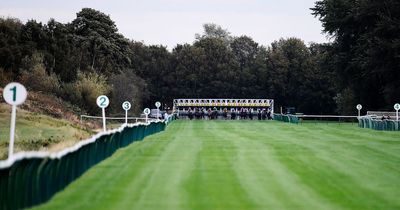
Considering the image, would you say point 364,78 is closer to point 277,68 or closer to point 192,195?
point 277,68

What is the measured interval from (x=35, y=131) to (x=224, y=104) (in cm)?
5849

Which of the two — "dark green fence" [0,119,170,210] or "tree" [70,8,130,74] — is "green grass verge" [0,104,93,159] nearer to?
"dark green fence" [0,119,170,210]

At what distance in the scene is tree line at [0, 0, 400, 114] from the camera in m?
71.1

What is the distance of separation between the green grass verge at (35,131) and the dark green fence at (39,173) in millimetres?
10680

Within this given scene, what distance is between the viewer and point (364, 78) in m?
76.6

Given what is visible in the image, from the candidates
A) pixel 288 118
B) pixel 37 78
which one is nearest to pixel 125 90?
pixel 288 118

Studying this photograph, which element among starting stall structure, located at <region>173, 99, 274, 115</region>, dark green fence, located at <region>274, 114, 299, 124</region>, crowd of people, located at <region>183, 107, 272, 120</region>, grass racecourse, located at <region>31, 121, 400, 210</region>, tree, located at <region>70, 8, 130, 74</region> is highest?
tree, located at <region>70, 8, 130, 74</region>

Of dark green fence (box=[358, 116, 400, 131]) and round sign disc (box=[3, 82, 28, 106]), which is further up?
round sign disc (box=[3, 82, 28, 106])

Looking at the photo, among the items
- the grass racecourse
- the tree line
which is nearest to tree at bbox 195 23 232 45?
the tree line

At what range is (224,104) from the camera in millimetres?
98375

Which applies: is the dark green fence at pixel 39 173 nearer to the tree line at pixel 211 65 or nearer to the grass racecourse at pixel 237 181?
the grass racecourse at pixel 237 181

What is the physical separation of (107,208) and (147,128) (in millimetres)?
27757

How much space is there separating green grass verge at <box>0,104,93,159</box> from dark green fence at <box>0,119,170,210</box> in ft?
35.0

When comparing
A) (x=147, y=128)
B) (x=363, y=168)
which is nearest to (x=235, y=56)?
(x=147, y=128)
